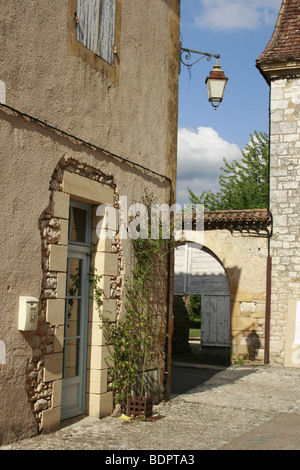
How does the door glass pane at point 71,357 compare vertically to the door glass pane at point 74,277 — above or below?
below

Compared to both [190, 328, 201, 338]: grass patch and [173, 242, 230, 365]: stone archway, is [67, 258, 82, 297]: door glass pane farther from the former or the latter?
[190, 328, 201, 338]: grass patch

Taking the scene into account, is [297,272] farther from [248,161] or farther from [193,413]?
[248,161]

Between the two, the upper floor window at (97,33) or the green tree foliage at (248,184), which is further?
the green tree foliage at (248,184)

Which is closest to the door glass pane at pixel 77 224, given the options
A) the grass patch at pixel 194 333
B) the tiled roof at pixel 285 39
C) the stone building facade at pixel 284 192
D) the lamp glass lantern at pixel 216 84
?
the lamp glass lantern at pixel 216 84

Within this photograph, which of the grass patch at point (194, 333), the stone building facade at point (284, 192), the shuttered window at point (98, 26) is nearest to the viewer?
the shuttered window at point (98, 26)

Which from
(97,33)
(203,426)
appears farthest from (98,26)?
(203,426)

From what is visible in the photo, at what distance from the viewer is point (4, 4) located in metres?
5.13

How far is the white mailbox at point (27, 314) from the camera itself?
517 centimetres

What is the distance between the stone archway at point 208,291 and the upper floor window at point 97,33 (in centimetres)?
769

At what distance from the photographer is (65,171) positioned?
233 inches

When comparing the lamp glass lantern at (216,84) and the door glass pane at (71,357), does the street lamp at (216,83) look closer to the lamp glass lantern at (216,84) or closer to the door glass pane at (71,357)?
the lamp glass lantern at (216,84)

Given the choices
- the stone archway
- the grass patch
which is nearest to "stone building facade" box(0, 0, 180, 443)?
the stone archway

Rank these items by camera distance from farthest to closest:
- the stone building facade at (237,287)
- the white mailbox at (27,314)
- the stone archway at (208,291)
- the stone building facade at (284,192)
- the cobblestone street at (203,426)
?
the stone archway at (208,291)
the stone building facade at (237,287)
the stone building facade at (284,192)
the cobblestone street at (203,426)
the white mailbox at (27,314)
